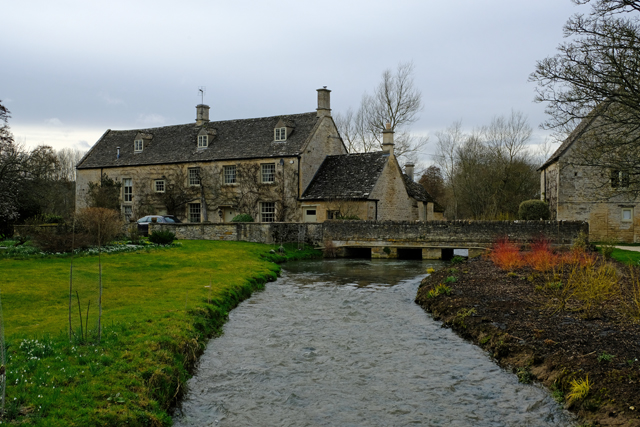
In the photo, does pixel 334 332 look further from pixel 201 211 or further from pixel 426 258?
pixel 201 211

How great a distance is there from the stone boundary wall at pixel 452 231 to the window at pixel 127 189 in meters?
19.2

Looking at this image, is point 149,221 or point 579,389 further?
point 149,221

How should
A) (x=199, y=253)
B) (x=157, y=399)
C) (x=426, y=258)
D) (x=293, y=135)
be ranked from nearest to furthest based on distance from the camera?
1. (x=157, y=399)
2. (x=199, y=253)
3. (x=426, y=258)
4. (x=293, y=135)

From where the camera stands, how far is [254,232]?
30312 mm

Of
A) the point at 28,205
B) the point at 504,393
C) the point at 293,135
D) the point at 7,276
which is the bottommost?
the point at 504,393

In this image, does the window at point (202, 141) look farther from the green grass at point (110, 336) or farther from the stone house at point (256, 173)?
the green grass at point (110, 336)

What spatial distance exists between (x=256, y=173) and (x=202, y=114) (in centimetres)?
923

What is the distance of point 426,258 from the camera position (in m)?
29.1

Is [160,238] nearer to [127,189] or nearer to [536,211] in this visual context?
[127,189]

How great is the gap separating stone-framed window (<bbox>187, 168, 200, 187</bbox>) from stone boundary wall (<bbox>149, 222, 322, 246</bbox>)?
7.74m

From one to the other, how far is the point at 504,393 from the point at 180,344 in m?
5.36

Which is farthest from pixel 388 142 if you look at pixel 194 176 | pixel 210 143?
pixel 194 176

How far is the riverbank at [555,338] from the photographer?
684 cm

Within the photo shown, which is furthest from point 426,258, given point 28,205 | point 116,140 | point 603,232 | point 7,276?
point 116,140
